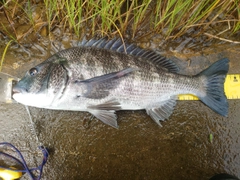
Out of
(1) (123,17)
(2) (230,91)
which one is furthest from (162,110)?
(1) (123,17)

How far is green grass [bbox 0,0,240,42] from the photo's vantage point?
2.21m

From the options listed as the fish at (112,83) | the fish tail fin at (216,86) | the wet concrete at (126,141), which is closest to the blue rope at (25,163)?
the wet concrete at (126,141)

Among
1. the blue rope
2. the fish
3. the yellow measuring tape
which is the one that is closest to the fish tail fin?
the fish

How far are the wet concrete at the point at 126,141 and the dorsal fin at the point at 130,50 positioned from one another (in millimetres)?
511

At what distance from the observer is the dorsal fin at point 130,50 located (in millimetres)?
2188

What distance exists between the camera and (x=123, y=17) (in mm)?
A: 2414

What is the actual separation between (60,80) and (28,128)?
79 cm

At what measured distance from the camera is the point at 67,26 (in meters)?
2.43

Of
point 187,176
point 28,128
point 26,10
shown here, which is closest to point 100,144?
point 28,128

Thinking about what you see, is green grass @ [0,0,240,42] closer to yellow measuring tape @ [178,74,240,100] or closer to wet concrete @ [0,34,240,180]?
wet concrete @ [0,34,240,180]

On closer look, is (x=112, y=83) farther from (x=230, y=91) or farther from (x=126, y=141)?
(x=230, y=91)

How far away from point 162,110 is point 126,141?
51cm

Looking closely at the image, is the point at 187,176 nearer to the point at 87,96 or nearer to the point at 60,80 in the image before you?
the point at 87,96

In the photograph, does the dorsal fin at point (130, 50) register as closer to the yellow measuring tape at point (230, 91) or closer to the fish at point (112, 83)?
the fish at point (112, 83)
